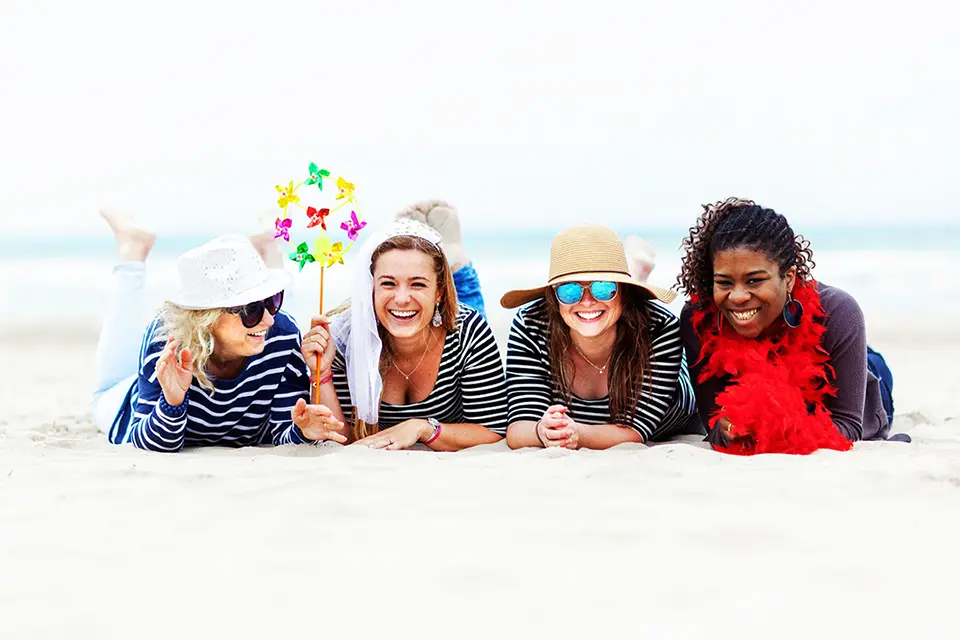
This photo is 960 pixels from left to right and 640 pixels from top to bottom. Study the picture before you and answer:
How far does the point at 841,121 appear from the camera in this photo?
23750 millimetres

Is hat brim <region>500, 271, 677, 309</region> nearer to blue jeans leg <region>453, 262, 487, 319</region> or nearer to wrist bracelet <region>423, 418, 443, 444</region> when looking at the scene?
wrist bracelet <region>423, 418, 443, 444</region>

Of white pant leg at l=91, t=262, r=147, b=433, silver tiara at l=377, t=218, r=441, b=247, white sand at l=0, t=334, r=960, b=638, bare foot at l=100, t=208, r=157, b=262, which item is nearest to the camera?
white sand at l=0, t=334, r=960, b=638

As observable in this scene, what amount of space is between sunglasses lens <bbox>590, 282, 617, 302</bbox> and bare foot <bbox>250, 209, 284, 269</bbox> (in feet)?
7.04

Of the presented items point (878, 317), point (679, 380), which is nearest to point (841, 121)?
point (878, 317)

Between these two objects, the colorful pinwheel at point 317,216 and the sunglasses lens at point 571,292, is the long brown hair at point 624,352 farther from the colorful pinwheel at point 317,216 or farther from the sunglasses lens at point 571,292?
the colorful pinwheel at point 317,216

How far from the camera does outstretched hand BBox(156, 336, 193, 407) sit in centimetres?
347

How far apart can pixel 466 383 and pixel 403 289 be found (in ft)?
1.63

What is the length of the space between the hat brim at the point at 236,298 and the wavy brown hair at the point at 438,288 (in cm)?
38

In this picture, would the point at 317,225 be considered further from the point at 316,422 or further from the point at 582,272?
the point at 582,272

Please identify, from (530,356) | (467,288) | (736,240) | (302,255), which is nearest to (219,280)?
(302,255)

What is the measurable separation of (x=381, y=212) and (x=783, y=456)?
18784 mm

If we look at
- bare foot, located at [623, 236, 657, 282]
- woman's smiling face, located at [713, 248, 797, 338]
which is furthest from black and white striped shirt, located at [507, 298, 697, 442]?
bare foot, located at [623, 236, 657, 282]

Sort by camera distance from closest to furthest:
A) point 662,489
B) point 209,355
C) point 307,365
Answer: point 662,489
point 209,355
point 307,365

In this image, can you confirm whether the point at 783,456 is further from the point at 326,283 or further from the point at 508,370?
the point at 326,283
